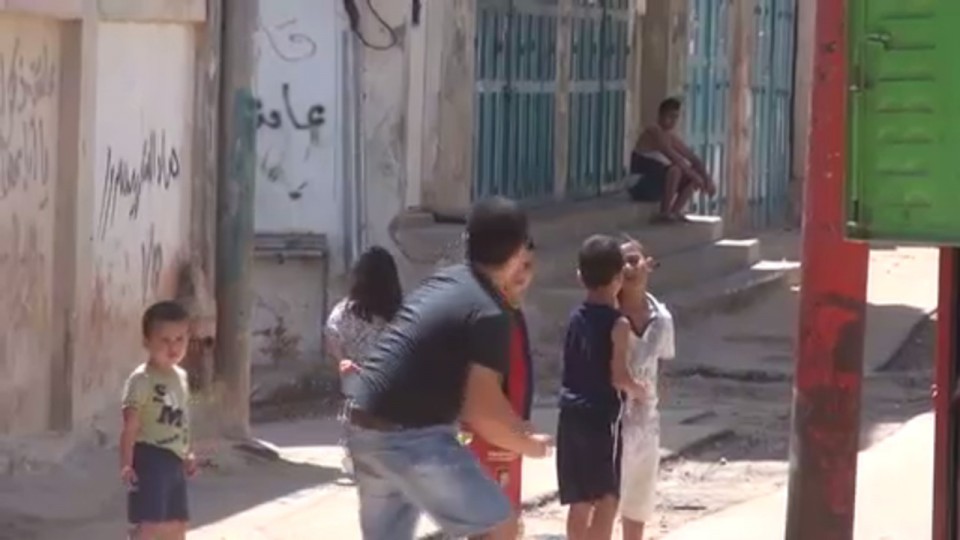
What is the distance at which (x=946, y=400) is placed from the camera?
19.9ft

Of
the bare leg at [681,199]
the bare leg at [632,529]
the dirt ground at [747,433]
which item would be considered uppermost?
the bare leg at [681,199]

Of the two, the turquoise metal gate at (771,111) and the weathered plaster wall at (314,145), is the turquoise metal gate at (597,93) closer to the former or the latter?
the turquoise metal gate at (771,111)

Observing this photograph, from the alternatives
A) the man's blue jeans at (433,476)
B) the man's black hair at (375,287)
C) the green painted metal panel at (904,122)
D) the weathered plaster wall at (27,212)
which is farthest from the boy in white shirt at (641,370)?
the weathered plaster wall at (27,212)

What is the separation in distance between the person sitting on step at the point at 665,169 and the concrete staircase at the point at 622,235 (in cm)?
13

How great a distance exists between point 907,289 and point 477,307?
14.3 meters

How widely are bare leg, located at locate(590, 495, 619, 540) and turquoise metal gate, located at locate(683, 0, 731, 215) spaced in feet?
43.7

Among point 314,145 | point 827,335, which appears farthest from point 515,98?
point 827,335

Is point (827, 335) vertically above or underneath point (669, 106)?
underneath

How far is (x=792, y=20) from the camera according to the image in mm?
25359

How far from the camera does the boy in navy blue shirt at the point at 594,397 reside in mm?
7539

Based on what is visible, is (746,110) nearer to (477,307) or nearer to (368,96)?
(368,96)

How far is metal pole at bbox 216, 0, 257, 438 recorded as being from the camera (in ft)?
34.6

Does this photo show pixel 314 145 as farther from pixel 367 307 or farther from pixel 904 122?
pixel 904 122

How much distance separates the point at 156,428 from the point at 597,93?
40.5ft
